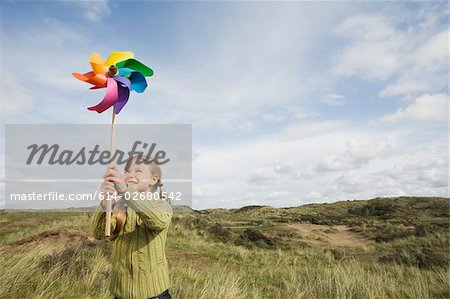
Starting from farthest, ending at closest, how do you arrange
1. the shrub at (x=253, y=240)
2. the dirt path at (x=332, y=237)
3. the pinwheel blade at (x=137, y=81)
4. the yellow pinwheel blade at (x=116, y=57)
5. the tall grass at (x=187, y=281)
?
the dirt path at (x=332, y=237) < the shrub at (x=253, y=240) < the tall grass at (x=187, y=281) < the pinwheel blade at (x=137, y=81) < the yellow pinwheel blade at (x=116, y=57)

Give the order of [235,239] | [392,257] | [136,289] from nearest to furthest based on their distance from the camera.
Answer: [136,289], [392,257], [235,239]

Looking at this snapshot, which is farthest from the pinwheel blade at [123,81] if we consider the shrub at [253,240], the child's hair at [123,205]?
the shrub at [253,240]

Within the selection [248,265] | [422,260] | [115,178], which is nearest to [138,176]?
[115,178]

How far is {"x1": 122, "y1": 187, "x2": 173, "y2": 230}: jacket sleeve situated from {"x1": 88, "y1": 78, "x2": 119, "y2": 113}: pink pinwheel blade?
104 centimetres

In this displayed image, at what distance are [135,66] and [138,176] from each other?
1.29 m

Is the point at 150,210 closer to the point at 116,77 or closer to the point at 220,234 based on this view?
the point at 116,77

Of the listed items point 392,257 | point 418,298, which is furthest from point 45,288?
point 392,257

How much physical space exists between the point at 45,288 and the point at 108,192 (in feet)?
10.5

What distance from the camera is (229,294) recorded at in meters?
5.39

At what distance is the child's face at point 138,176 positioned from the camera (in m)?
3.02

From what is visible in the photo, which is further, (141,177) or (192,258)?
(192,258)

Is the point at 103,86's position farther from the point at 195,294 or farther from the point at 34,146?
the point at 195,294

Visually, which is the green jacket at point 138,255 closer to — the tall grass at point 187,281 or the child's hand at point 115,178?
the child's hand at point 115,178

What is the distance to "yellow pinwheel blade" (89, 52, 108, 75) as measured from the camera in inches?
131
